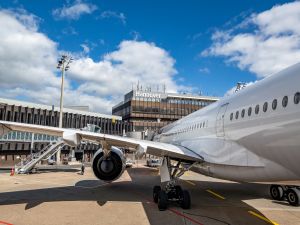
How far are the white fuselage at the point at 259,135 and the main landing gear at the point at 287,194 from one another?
460cm

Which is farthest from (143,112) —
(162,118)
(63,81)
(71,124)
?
(63,81)

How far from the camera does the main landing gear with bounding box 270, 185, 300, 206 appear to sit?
12.5 meters

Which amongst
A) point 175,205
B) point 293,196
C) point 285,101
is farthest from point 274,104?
point 293,196

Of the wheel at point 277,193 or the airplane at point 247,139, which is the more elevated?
the airplane at point 247,139

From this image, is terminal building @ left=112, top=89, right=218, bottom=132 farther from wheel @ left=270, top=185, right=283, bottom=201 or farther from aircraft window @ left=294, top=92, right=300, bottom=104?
aircraft window @ left=294, top=92, right=300, bottom=104

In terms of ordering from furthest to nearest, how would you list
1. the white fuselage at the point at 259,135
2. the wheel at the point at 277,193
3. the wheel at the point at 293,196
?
the wheel at the point at 277,193 → the wheel at the point at 293,196 → the white fuselage at the point at 259,135

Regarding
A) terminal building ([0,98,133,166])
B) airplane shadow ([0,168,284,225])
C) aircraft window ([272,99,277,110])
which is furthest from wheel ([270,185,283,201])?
terminal building ([0,98,133,166])

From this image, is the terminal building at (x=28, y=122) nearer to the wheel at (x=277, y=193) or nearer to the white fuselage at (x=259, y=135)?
the wheel at (x=277, y=193)

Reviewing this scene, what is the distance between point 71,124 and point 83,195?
4321cm

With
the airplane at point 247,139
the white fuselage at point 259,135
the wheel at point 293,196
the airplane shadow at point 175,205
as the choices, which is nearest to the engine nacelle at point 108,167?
the airplane shadow at point 175,205

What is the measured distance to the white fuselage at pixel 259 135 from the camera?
6664mm

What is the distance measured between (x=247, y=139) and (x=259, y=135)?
2.09ft

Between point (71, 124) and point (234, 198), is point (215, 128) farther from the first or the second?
point (71, 124)

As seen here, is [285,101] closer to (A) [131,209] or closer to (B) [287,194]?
(A) [131,209]
